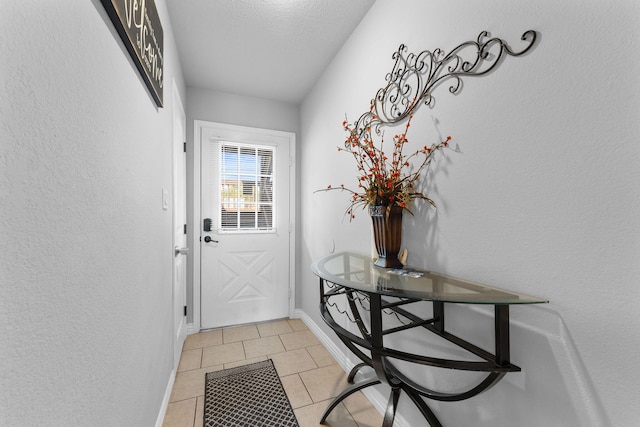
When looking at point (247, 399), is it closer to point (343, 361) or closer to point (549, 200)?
point (343, 361)

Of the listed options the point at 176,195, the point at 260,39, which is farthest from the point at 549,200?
the point at 176,195

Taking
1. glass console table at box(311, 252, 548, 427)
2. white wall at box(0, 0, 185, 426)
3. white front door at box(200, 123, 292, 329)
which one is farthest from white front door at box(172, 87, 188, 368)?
glass console table at box(311, 252, 548, 427)

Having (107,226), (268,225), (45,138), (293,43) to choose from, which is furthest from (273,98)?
(45,138)

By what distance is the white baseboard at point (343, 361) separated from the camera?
62.7 inches

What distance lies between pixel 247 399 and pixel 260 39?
8.22 ft

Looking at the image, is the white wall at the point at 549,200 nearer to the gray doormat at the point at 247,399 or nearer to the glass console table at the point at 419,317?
the glass console table at the point at 419,317

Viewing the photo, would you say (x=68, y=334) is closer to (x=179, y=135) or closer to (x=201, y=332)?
(x=179, y=135)

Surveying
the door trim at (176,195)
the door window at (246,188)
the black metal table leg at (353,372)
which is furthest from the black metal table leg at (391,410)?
the door window at (246,188)

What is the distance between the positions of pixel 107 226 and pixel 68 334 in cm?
33

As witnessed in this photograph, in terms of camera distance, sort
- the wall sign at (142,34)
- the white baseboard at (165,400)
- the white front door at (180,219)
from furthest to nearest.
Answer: the white front door at (180,219) → the white baseboard at (165,400) → the wall sign at (142,34)

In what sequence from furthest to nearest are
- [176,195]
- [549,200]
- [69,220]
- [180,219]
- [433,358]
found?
[180,219] → [176,195] → [433,358] → [549,200] → [69,220]

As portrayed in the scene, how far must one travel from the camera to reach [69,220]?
2.04 ft

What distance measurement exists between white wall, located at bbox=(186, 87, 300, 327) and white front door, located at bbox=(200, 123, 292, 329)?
0.33 ft

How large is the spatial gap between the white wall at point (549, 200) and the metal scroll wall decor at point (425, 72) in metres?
0.03
